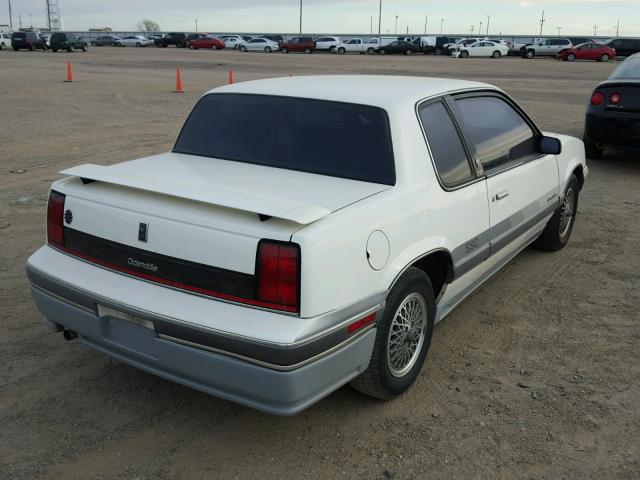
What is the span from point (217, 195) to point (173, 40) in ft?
219

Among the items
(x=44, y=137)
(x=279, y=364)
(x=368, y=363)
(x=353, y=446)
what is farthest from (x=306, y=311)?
(x=44, y=137)

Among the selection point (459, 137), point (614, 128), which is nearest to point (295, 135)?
point (459, 137)

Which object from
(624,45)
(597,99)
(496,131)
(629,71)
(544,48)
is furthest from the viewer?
(544,48)

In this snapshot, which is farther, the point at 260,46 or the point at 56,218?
the point at 260,46

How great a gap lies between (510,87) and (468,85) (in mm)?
19007

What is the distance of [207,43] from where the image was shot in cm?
6016

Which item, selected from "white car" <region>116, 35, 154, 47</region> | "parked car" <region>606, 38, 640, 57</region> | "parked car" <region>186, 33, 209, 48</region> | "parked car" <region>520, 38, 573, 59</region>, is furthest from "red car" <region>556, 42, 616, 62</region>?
"white car" <region>116, 35, 154, 47</region>

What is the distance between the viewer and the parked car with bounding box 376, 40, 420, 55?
56.1 m

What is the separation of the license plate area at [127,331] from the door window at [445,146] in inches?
70.5

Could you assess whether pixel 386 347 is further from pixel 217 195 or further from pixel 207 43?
pixel 207 43

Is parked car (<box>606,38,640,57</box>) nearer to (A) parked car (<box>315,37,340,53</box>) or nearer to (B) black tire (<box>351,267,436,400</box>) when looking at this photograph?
(A) parked car (<box>315,37,340,53</box>)

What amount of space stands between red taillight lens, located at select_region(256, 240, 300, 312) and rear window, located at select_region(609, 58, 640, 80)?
26.3 ft

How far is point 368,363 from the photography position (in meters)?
3.03

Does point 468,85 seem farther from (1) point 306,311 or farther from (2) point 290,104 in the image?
(1) point 306,311
